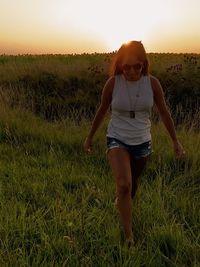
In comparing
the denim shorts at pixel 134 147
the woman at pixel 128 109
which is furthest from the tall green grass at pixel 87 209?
the denim shorts at pixel 134 147

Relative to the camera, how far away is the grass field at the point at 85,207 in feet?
11.3

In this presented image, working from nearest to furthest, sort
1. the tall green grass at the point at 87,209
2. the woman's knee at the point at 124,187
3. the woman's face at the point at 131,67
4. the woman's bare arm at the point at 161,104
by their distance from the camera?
the tall green grass at the point at 87,209 < the woman's knee at the point at 124,187 < the woman's face at the point at 131,67 < the woman's bare arm at the point at 161,104

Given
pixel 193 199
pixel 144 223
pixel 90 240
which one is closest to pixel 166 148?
pixel 193 199

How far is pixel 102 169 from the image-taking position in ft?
19.0

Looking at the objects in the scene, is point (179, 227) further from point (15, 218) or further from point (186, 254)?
point (15, 218)

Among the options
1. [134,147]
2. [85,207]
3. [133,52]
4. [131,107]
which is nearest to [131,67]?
[133,52]

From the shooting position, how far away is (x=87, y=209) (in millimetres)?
4387

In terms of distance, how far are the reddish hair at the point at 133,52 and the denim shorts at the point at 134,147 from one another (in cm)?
59

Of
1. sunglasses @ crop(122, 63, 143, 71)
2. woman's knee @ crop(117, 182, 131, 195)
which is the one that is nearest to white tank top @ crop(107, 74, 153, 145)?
sunglasses @ crop(122, 63, 143, 71)

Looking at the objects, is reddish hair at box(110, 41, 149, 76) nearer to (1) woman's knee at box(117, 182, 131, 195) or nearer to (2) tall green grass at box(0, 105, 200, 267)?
(1) woman's knee at box(117, 182, 131, 195)

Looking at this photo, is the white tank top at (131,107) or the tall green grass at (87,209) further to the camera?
the white tank top at (131,107)

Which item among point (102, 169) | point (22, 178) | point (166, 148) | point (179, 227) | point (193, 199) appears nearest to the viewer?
point (179, 227)

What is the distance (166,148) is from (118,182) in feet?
9.40

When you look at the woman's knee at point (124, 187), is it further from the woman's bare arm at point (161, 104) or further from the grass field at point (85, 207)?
the woman's bare arm at point (161, 104)
